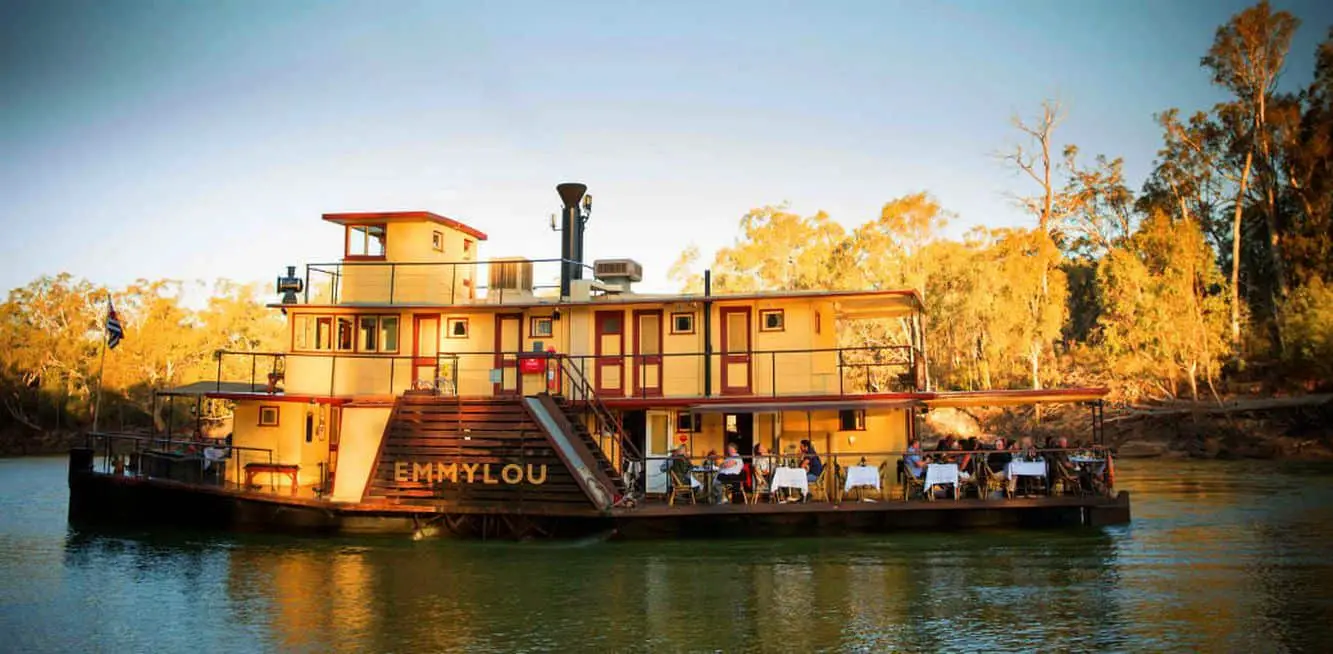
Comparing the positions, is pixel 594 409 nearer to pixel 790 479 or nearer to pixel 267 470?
pixel 790 479

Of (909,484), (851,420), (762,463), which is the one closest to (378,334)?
(762,463)

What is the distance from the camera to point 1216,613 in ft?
41.0

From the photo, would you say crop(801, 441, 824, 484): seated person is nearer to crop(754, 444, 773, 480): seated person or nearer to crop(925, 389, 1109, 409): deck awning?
crop(754, 444, 773, 480): seated person

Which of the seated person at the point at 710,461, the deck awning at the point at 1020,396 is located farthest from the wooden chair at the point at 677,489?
the deck awning at the point at 1020,396

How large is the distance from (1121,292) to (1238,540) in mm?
27228

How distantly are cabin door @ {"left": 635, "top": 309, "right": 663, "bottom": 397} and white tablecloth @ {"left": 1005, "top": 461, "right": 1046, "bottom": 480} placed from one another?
22.9 feet

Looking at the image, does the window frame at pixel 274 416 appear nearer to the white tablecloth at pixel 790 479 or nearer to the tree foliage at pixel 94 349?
the white tablecloth at pixel 790 479

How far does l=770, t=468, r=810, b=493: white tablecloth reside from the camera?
1733cm

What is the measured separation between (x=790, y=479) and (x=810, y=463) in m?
0.78

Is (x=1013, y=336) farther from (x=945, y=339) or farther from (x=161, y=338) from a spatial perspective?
(x=161, y=338)

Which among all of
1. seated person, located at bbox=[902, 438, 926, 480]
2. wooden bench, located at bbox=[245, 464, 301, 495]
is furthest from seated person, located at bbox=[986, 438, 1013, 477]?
wooden bench, located at bbox=[245, 464, 301, 495]

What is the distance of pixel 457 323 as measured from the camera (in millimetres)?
21391

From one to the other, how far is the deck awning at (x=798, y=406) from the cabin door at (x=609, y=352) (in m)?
2.48

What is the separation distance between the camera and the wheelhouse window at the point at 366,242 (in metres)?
21.8
